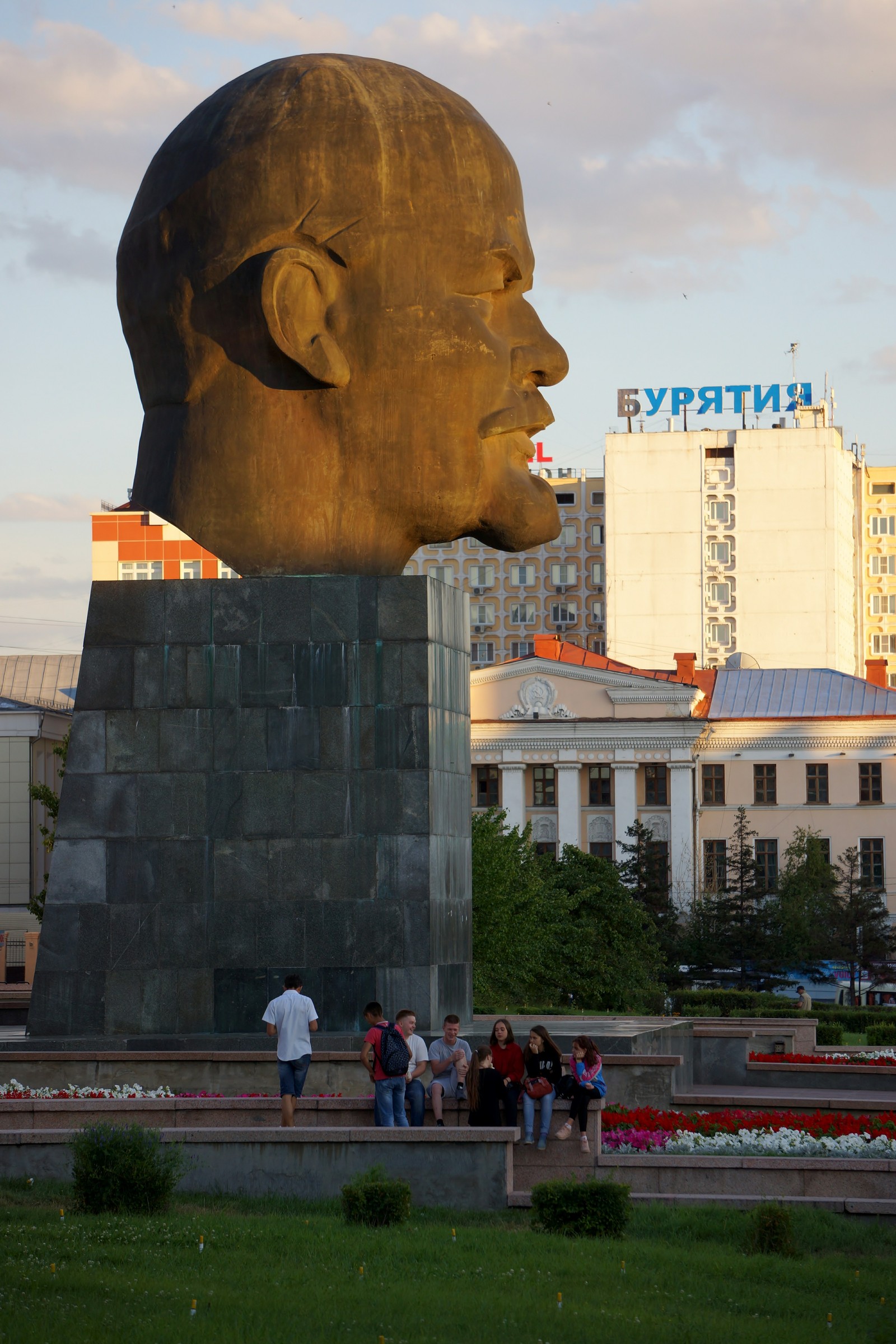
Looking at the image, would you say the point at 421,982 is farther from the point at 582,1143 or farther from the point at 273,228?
the point at 273,228

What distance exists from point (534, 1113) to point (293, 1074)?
1.67 metres

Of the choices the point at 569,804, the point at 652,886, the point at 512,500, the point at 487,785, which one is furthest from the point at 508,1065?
the point at 487,785

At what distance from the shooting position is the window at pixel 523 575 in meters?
113

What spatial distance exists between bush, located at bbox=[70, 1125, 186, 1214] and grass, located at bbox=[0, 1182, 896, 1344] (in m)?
0.17

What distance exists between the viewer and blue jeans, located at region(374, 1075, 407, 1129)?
11805 millimetres

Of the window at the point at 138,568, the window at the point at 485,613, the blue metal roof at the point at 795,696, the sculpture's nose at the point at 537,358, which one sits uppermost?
the window at the point at 485,613

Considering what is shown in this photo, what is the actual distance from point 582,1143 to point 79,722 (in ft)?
17.7

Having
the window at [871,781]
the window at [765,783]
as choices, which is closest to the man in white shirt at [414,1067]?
the window at [871,781]

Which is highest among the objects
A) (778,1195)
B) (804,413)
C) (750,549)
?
(804,413)

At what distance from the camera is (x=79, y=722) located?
14406mm

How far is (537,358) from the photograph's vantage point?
49.5ft

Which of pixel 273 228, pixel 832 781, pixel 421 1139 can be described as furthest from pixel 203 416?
pixel 832 781

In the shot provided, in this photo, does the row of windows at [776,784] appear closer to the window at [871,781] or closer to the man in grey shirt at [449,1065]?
the window at [871,781]

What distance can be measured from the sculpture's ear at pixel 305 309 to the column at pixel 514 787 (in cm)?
5494
